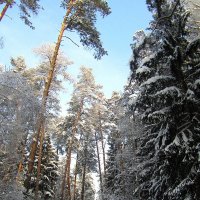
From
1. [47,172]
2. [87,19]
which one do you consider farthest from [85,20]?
[47,172]

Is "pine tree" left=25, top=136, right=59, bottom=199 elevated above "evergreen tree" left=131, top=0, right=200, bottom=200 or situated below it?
above

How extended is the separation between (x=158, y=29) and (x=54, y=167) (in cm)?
2340

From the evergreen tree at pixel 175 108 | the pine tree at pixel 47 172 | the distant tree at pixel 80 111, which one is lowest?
the evergreen tree at pixel 175 108

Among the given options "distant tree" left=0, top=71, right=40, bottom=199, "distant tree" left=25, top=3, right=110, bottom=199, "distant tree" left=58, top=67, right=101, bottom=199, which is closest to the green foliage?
"distant tree" left=25, top=3, right=110, bottom=199

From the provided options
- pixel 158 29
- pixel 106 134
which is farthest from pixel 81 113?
pixel 158 29

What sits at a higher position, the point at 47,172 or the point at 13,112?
the point at 47,172

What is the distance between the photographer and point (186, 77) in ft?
32.3

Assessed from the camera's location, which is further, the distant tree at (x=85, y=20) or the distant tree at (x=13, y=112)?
the distant tree at (x=85, y=20)

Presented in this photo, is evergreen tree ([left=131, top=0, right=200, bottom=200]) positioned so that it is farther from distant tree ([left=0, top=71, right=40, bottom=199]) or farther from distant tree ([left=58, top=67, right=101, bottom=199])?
distant tree ([left=58, top=67, right=101, bottom=199])

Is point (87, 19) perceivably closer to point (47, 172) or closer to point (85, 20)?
point (85, 20)

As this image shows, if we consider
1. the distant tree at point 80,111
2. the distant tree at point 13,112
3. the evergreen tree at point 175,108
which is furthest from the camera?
the distant tree at point 80,111

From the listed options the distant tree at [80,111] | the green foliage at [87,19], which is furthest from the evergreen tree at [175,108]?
the distant tree at [80,111]

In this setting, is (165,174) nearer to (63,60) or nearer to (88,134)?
(63,60)

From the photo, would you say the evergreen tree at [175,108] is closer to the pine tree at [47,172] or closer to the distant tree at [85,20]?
the distant tree at [85,20]
